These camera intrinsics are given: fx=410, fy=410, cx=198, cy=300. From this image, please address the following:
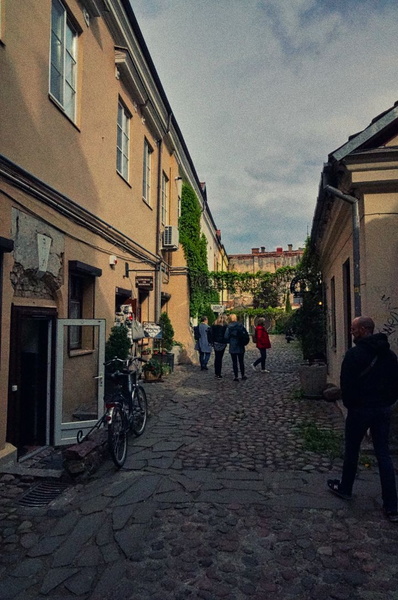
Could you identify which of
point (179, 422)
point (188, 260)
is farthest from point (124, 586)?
point (188, 260)

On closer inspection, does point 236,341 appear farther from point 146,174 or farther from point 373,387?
point 373,387

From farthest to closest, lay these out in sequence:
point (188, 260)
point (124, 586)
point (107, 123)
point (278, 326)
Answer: point (278, 326), point (188, 260), point (107, 123), point (124, 586)

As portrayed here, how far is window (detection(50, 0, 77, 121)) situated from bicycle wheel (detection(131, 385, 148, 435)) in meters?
4.42

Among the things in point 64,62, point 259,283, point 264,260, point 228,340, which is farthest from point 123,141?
point 264,260

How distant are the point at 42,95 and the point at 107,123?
267 centimetres

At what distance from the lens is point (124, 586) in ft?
8.77

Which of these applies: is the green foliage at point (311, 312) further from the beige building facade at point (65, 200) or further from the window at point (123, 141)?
the window at point (123, 141)

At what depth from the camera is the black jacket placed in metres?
3.63

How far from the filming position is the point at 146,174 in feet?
37.9

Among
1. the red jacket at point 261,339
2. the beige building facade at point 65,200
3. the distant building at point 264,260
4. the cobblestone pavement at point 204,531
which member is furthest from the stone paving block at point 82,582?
the distant building at point 264,260

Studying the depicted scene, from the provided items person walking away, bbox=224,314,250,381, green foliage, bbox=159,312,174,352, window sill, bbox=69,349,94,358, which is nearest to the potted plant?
person walking away, bbox=224,314,250,381

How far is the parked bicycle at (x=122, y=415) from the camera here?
466 cm

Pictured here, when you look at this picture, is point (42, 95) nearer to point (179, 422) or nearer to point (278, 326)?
point (179, 422)

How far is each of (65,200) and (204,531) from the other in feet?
15.7
